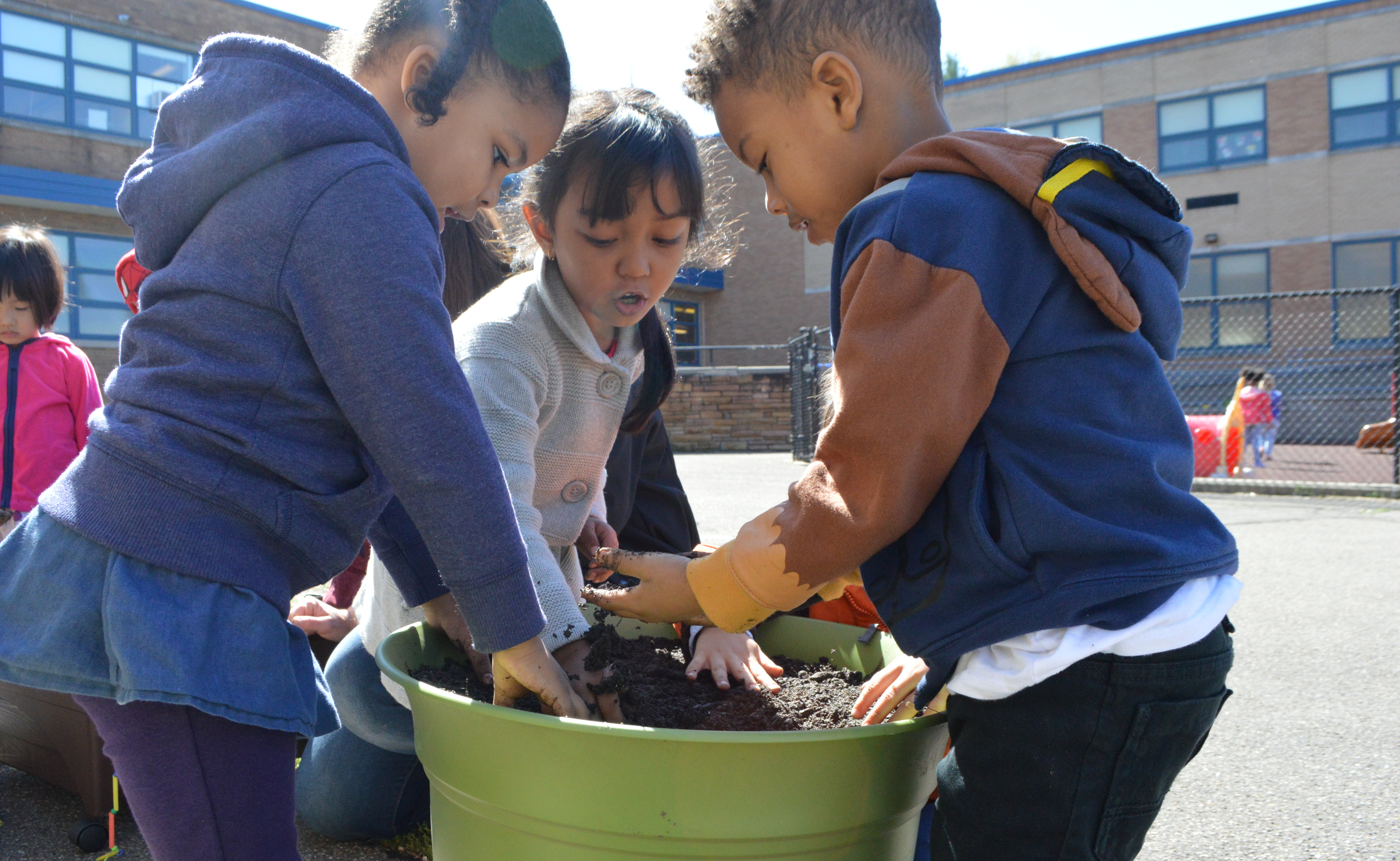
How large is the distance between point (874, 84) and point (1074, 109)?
21629 millimetres

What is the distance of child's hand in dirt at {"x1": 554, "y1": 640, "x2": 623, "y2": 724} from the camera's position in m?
1.11

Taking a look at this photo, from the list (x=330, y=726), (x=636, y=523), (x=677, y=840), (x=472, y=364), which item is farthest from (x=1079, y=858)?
(x=636, y=523)

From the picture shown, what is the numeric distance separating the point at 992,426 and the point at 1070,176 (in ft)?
0.95

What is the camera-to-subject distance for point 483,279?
2.58 meters

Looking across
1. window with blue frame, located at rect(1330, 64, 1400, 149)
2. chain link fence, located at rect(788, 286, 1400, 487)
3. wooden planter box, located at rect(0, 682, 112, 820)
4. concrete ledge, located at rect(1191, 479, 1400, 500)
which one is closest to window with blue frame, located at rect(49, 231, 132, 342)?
chain link fence, located at rect(788, 286, 1400, 487)

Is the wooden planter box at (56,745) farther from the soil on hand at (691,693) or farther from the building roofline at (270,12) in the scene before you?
the building roofline at (270,12)

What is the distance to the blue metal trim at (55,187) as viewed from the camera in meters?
13.8

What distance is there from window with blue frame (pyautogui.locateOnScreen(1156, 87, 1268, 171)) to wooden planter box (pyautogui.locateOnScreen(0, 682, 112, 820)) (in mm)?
21968

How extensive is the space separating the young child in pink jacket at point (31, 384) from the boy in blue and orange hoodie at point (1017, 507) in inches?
128

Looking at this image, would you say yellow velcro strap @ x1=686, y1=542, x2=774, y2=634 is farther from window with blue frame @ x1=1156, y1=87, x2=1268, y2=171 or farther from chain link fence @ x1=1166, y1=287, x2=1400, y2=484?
window with blue frame @ x1=1156, y1=87, x2=1268, y2=171

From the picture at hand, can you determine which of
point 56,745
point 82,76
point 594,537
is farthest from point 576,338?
point 82,76

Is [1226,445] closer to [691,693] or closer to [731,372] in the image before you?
[731,372]

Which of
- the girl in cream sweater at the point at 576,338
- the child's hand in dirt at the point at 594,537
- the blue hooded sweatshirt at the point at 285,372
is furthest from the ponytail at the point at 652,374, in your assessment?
the blue hooded sweatshirt at the point at 285,372

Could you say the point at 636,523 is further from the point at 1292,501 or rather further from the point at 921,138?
the point at 1292,501
